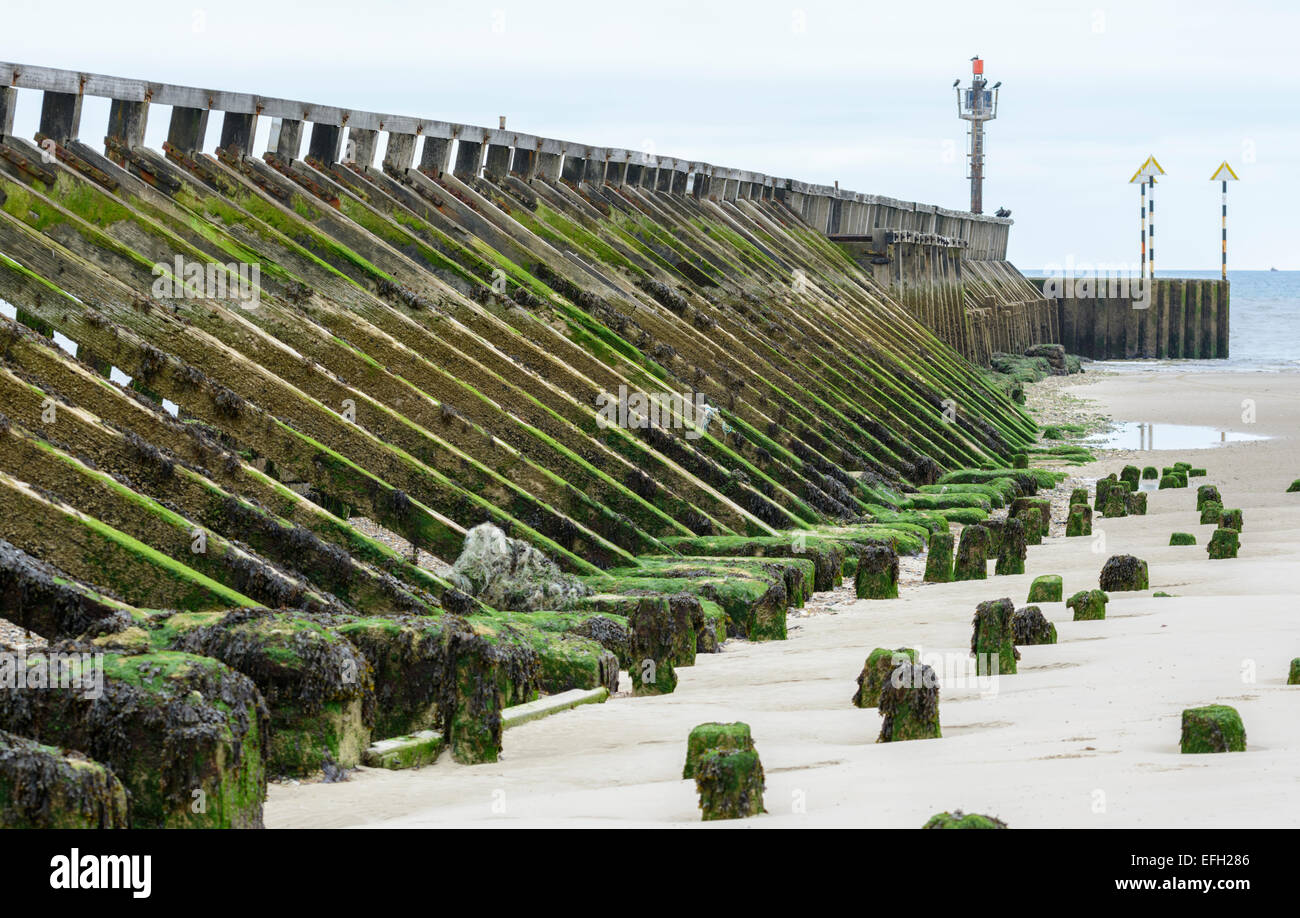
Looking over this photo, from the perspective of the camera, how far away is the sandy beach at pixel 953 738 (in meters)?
3.86

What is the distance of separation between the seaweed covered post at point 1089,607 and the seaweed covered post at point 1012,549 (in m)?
2.78

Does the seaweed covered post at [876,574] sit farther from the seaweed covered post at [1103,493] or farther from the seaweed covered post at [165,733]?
the seaweed covered post at [165,733]

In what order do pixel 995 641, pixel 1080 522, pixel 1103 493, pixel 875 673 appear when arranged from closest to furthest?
1. pixel 875 673
2. pixel 995 641
3. pixel 1080 522
4. pixel 1103 493

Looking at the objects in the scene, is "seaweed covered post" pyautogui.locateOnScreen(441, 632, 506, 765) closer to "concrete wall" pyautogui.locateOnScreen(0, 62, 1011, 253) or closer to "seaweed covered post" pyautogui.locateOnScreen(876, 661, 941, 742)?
"seaweed covered post" pyautogui.locateOnScreen(876, 661, 941, 742)

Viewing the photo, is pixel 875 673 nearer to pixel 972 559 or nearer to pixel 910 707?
pixel 910 707

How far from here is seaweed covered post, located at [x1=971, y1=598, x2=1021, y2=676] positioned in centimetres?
629

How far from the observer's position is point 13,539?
5.23 metres

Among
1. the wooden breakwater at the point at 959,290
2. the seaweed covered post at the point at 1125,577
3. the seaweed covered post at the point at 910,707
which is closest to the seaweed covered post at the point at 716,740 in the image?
the seaweed covered post at the point at 910,707

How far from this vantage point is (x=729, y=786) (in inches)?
153

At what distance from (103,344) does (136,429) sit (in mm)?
886

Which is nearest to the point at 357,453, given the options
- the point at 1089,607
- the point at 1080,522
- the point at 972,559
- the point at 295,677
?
the point at 295,677

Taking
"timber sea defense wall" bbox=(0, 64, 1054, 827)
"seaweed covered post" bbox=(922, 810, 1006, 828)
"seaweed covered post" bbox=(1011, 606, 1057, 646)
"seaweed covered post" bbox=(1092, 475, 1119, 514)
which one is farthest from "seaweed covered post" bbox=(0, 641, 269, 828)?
"seaweed covered post" bbox=(1092, 475, 1119, 514)

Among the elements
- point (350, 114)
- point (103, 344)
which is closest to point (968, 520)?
point (350, 114)

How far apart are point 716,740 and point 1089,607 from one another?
12.3 ft
